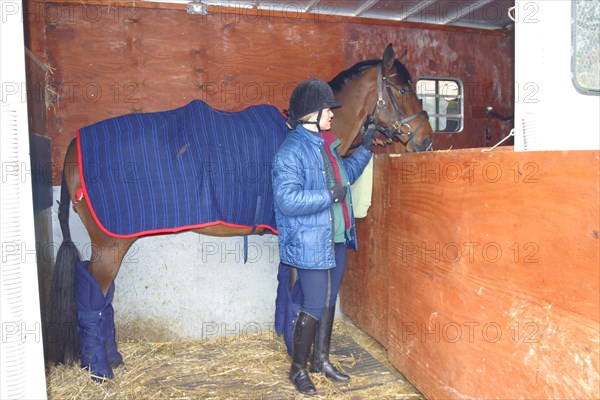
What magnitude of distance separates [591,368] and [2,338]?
5.23 feet

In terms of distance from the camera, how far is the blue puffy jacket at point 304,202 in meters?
2.16

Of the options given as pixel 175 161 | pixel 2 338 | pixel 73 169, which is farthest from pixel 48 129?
pixel 2 338

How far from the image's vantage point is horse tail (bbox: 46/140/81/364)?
2.58m

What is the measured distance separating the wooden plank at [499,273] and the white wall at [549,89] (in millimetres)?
98

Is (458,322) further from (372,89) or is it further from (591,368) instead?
(372,89)

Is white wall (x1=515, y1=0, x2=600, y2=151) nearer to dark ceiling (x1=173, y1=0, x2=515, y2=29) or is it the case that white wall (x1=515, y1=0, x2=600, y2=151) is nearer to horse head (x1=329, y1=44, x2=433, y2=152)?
horse head (x1=329, y1=44, x2=433, y2=152)

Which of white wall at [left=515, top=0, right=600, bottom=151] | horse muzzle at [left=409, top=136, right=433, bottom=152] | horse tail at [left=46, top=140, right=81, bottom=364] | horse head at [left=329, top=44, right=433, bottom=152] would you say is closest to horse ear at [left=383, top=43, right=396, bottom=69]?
horse head at [left=329, top=44, right=433, bottom=152]

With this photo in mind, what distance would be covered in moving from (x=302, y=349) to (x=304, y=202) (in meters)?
0.86

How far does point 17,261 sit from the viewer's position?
3.44 feet

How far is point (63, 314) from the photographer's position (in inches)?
102

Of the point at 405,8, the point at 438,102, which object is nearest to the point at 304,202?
the point at 405,8

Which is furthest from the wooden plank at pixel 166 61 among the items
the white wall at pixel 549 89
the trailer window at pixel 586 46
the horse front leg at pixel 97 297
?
the trailer window at pixel 586 46

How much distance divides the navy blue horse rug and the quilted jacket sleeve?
0.52 metres

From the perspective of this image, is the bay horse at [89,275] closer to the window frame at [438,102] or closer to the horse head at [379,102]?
the horse head at [379,102]
